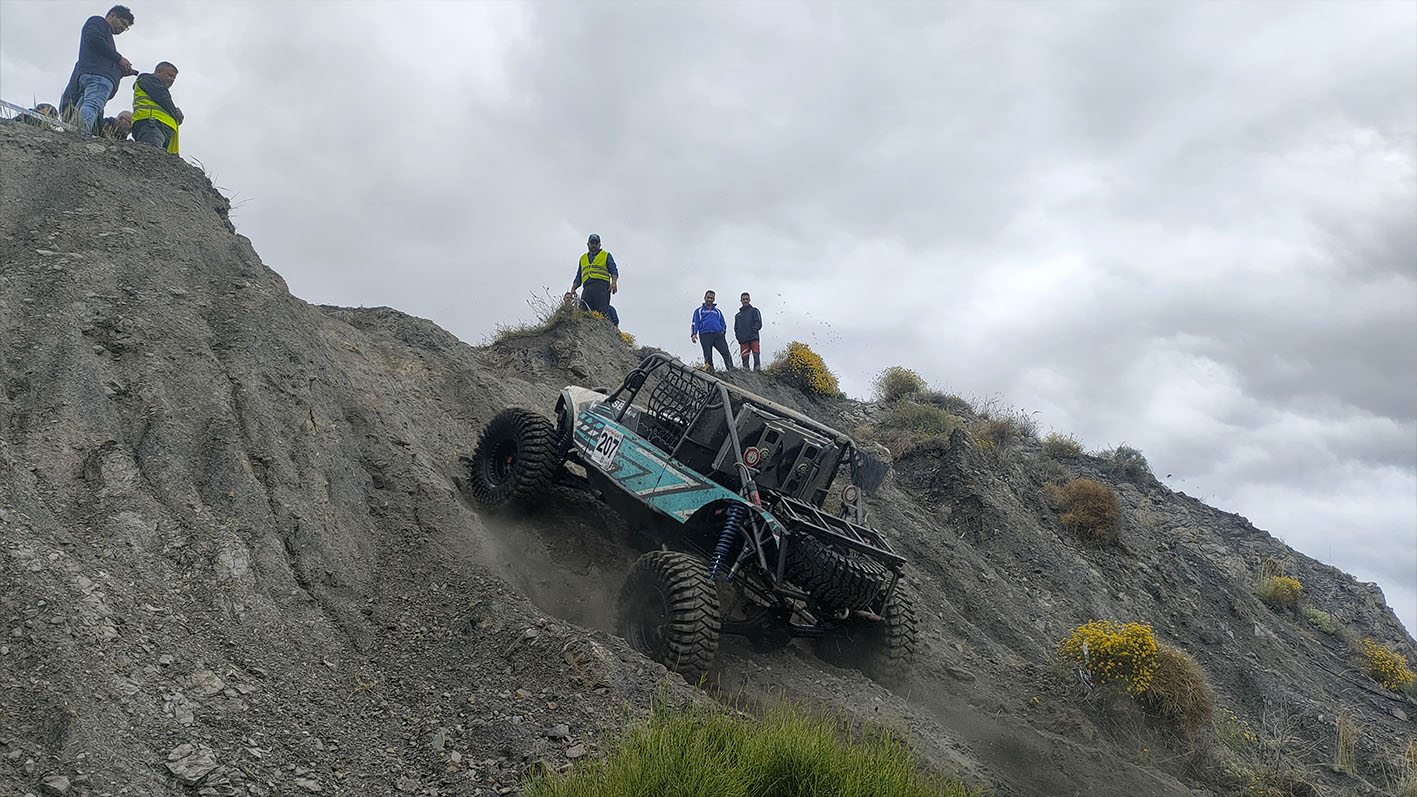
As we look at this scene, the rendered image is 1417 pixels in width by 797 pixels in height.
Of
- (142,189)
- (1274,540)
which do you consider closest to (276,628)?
(142,189)

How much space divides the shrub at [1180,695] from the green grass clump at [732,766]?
4.52 m

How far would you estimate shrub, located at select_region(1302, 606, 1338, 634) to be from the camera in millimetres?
14516

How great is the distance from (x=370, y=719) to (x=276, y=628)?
981 mm

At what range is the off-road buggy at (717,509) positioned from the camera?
6.47 m

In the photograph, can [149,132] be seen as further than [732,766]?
Yes

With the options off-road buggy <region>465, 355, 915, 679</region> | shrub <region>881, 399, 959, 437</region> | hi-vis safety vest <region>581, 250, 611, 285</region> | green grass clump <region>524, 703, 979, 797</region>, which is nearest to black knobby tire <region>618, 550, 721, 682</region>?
off-road buggy <region>465, 355, 915, 679</region>

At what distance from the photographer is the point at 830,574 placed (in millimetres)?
6473

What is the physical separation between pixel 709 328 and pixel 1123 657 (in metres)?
9.80

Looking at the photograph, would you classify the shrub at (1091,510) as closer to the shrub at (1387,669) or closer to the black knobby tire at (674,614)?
the shrub at (1387,669)

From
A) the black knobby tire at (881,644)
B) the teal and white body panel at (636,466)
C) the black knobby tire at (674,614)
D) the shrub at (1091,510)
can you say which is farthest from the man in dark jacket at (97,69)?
the shrub at (1091,510)

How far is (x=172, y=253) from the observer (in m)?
8.47

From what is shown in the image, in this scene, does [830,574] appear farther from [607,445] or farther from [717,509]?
Result: [607,445]

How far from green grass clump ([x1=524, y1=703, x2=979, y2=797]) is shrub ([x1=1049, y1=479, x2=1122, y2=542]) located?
1010 centimetres

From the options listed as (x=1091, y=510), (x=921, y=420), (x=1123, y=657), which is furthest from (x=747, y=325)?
(x=1123, y=657)
